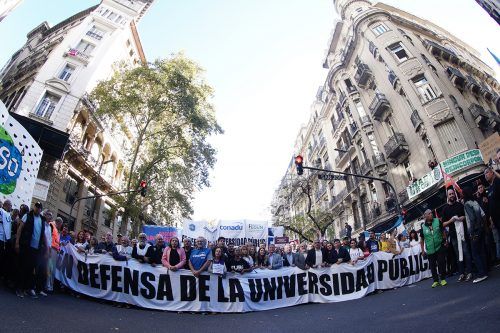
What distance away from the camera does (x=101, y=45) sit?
91.3 ft

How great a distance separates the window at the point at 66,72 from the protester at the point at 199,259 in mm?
24781

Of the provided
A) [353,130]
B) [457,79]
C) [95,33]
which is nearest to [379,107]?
[353,130]

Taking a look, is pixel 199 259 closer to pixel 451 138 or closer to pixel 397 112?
pixel 451 138

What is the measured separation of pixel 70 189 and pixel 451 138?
26.9m

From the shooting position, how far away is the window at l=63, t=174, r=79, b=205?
21.4m

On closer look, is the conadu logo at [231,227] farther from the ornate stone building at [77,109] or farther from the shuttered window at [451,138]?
the shuttered window at [451,138]

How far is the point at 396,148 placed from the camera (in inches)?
811

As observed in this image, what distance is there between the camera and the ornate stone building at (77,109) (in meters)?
19.9

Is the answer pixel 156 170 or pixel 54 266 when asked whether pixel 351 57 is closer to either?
pixel 156 170

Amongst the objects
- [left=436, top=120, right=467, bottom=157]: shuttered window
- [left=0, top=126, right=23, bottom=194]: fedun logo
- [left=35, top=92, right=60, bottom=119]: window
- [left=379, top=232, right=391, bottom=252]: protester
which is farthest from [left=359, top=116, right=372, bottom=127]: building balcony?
[left=35, top=92, right=60, bottom=119]: window

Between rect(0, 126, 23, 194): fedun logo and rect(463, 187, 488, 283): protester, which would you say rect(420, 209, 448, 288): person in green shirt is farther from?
rect(0, 126, 23, 194): fedun logo

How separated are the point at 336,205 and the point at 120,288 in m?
27.0

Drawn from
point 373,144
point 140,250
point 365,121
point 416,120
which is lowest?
point 140,250

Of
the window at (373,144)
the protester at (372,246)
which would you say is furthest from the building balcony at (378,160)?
the protester at (372,246)
